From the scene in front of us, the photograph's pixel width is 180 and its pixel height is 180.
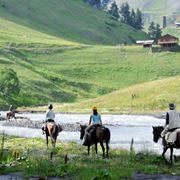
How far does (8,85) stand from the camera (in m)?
120

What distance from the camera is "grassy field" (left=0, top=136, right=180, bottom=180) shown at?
27.1 meters

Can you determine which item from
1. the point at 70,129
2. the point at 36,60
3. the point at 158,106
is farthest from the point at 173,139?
the point at 36,60

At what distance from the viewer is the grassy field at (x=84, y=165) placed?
27.1 metres

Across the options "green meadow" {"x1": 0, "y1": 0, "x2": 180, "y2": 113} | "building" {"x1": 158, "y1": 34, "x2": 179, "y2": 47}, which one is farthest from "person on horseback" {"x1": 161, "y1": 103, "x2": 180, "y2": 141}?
"building" {"x1": 158, "y1": 34, "x2": 179, "y2": 47}

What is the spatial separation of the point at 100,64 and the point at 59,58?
12940 mm

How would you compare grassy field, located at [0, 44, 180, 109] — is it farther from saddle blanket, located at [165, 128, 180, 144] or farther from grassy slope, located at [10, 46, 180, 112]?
saddle blanket, located at [165, 128, 180, 144]

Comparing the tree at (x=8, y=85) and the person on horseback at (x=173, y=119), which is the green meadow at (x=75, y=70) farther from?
the person on horseback at (x=173, y=119)

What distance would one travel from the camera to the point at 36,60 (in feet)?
536

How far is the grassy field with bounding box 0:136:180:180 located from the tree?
83100mm

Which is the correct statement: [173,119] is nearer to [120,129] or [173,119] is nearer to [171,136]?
[171,136]

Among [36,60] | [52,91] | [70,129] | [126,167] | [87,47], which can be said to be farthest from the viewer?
[87,47]

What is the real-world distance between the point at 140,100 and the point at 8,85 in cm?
3208

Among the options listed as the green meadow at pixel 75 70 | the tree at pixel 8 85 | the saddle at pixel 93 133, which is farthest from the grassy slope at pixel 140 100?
the saddle at pixel 93 133

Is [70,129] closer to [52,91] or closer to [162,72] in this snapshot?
[52,91]
